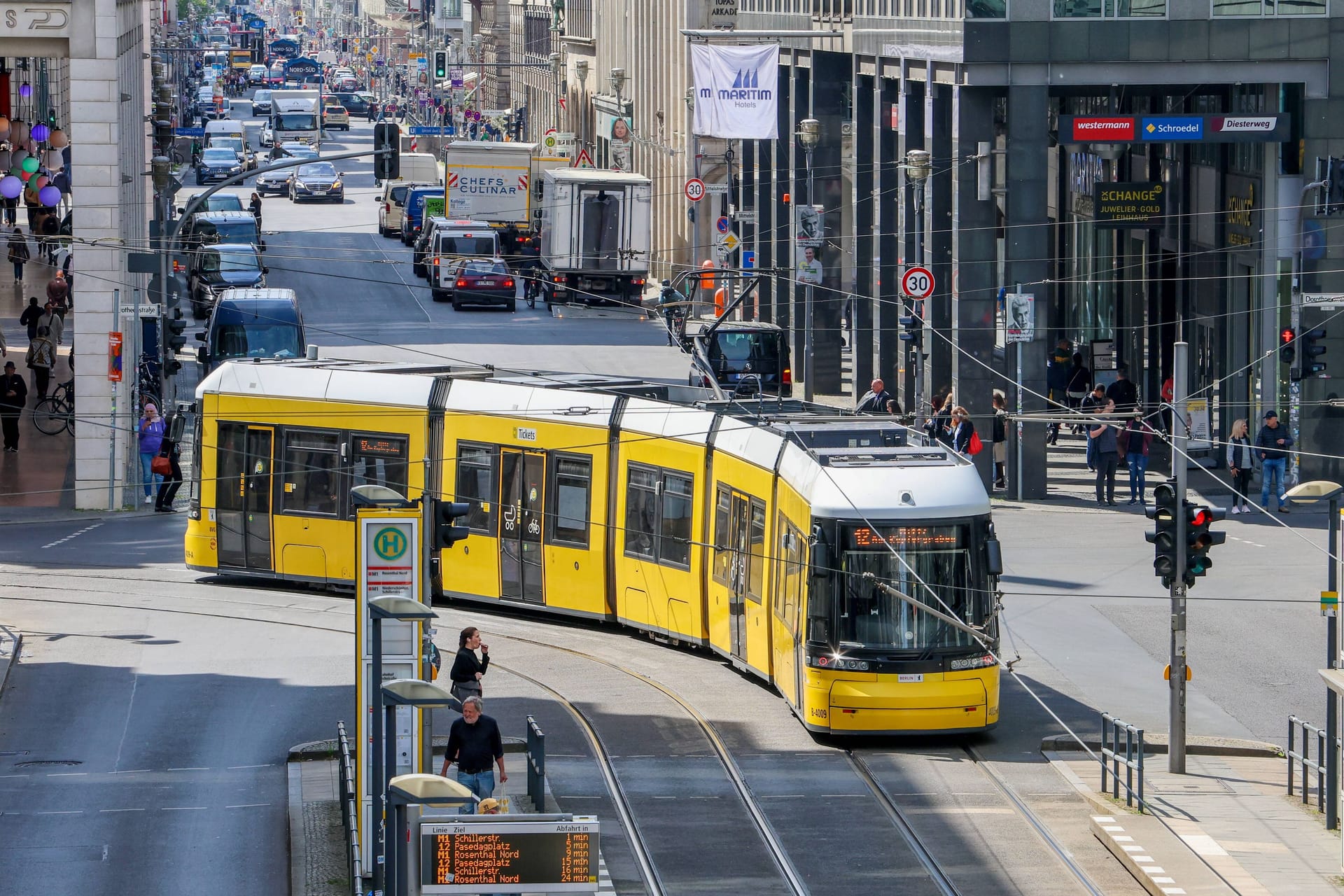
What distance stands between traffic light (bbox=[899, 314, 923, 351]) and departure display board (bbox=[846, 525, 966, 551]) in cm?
1659

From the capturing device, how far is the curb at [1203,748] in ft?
67.8

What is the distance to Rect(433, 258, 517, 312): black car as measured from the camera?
58.8 meters

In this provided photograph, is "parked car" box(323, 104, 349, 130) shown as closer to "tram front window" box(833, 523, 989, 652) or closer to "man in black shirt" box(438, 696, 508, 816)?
"tram front window" box(833, 523, 989, 652)

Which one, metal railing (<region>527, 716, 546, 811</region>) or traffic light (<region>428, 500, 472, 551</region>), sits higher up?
traffic light (<region>428, 500, 472, 551</region>)

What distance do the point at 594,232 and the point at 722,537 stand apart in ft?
121

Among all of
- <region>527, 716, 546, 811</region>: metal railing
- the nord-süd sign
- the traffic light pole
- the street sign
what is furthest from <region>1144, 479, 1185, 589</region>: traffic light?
the nord-süd sign

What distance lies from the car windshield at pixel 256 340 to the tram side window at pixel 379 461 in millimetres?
16600

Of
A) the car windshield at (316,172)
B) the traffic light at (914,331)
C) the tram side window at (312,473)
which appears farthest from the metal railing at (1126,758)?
the car windshield at (316,172)

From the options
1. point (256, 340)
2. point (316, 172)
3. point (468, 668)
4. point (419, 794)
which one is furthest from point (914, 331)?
point (316, 172)

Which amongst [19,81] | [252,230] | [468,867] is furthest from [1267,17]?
[19,81]

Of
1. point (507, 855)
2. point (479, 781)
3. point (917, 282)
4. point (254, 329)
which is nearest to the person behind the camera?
point (507, 855)

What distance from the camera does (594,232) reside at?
59688 millimetres

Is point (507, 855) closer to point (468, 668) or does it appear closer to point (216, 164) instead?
point (468, 668)

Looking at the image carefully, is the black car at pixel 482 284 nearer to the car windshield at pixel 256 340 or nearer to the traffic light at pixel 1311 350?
the car windshield at pixel 256 340
